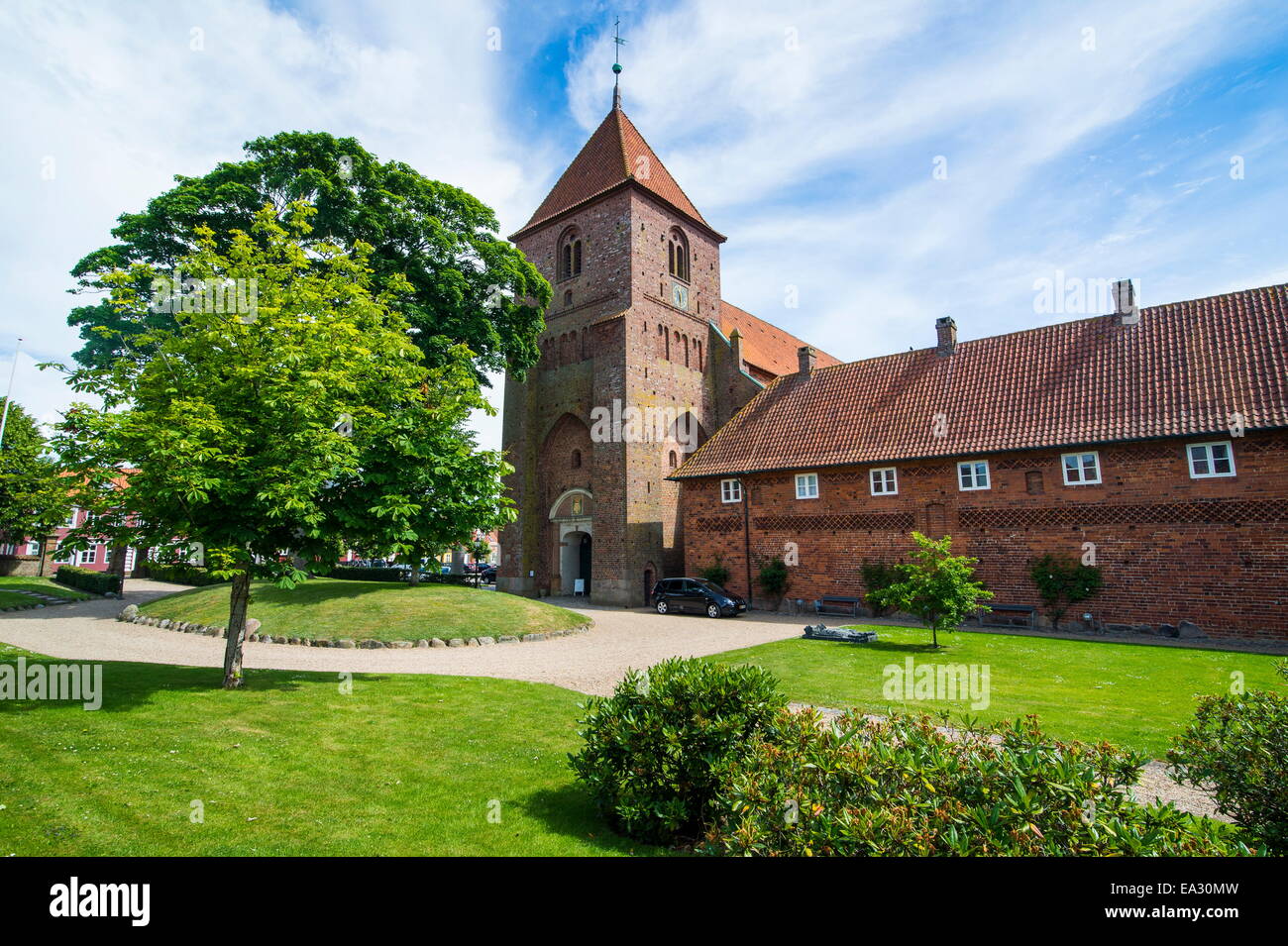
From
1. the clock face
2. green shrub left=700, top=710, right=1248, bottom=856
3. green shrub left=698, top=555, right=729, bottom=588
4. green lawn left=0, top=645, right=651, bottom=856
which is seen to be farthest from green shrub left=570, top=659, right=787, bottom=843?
the clock face

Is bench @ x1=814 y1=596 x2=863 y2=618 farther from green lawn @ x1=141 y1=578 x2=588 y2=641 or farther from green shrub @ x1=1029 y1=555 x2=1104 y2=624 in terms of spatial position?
green lawn @ x1=141 y1=578 x2=588 y2=641

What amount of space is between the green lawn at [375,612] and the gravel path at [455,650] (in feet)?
2.75

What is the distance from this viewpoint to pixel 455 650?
16.0 metres

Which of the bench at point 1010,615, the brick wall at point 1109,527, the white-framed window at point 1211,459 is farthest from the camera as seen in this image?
the bench at point 1010,615

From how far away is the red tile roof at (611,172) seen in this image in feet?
110

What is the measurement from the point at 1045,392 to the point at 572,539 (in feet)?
74.4

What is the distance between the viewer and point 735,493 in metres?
27.2

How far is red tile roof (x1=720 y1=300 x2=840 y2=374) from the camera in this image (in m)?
38.5

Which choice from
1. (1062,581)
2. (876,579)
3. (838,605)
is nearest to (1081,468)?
(1062,581)

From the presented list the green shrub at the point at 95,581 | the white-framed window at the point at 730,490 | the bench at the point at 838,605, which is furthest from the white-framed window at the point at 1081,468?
the green shrub at the point at 95,581

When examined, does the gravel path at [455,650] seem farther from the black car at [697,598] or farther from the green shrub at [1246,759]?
the green shrub at [1246,759]

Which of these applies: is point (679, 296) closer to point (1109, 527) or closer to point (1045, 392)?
point (1045, 392)
